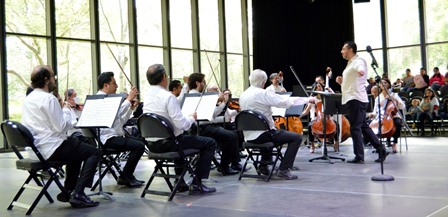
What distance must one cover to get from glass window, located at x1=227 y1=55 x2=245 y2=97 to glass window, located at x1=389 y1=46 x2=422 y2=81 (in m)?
4.89

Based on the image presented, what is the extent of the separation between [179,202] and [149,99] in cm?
99

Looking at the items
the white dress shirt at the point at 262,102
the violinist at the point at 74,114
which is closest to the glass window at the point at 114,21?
the violinist at the point at 74,114

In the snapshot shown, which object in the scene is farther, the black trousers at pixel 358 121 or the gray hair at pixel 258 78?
the black trousers at pixel 358 121

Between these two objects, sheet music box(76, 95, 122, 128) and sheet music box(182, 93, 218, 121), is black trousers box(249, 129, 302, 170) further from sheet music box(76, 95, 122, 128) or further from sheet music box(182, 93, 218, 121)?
sheet music box(76, 95, 122, 128)

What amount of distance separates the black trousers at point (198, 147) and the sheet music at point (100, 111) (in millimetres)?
518

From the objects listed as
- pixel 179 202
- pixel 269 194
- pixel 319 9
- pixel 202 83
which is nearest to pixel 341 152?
pixel 202 83

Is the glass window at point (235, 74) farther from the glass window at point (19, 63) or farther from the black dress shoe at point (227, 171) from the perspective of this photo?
the black dress shoe at point (227, 171)

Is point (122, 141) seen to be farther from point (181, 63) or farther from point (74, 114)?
point (181, 63)

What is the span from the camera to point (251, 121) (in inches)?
225

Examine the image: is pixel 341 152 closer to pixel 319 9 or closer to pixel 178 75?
pixel 178 75

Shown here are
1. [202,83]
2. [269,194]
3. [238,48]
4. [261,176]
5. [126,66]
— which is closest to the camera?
[269,194]

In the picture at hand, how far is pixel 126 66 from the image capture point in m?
14.5

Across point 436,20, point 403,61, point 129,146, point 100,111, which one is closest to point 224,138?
point 129,146

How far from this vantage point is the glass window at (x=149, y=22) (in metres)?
14.9
